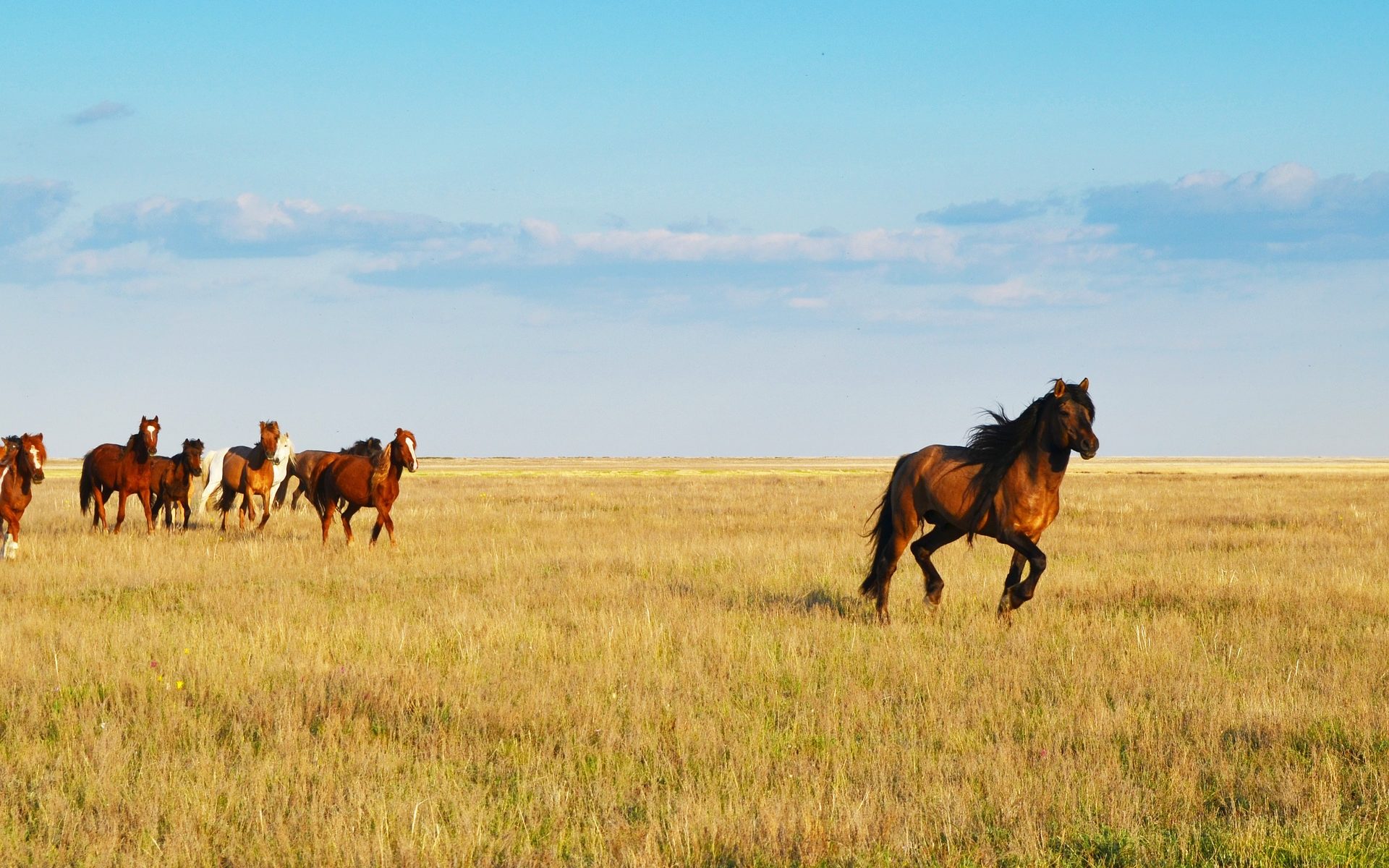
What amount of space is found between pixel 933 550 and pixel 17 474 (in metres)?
11.7

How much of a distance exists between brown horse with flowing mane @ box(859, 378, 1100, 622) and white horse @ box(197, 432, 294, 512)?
546 inches

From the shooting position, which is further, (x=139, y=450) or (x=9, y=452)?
(x=139, y=450)

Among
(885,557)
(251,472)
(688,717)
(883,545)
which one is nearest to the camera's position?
(688,717)

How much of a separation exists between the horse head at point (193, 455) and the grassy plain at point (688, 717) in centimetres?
542

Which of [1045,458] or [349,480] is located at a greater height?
[1045,458]

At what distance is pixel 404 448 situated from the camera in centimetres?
1692

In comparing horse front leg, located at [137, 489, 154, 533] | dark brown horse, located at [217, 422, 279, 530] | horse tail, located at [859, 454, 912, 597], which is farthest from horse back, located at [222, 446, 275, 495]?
horse tail, located at [859, 454, 912, 597]

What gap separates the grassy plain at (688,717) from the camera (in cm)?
471

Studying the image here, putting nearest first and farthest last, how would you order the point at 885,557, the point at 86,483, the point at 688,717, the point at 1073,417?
1. the point at 688,717
2. the point at 1073,417
3. the point at 885,557
4. the point at 86,483

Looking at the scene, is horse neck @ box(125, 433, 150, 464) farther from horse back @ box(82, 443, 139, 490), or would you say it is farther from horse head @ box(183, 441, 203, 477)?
horse head @ box(183, 441, 203, 477)

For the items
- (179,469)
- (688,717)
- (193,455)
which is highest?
(193,455)

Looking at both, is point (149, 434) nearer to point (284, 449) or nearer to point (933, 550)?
point (284, 449)

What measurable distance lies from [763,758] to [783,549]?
34.6ft

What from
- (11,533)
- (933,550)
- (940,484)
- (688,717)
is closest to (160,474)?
(11,533)
